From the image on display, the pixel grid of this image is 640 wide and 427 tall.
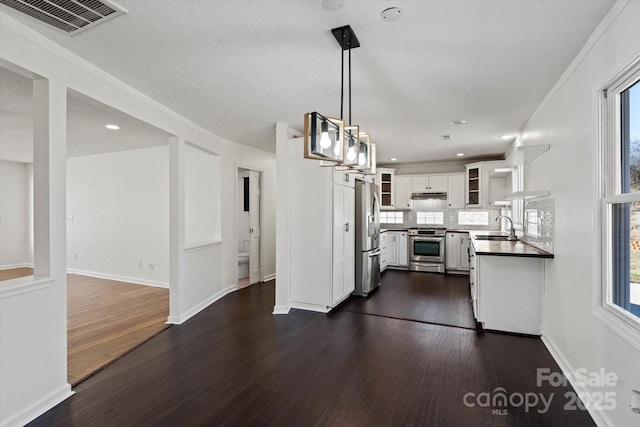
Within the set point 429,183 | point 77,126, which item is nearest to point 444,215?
point 429,183

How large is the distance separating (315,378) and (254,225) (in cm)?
374

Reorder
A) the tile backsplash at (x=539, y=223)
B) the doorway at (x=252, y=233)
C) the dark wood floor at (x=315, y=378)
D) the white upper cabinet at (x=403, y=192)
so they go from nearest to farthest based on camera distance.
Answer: the dark wood floor at (x=315, y=378) → the tile backsplash at (x=539, y=223) → the doorway at (x=252, y=233) → the white upper cabinet at (x=403, y=192)

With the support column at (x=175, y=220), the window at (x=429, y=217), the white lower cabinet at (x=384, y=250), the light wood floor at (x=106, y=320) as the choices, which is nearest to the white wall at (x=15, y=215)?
the light wood floor at (x=106, y=320)

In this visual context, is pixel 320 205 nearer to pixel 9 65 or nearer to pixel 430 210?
pixel 9 65

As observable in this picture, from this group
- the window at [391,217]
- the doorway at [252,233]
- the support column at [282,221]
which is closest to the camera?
the support column at [282,221]

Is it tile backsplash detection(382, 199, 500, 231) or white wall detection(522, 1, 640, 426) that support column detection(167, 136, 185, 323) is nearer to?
white wall detection(522, 1, 640, 426)

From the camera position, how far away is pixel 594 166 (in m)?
2.05

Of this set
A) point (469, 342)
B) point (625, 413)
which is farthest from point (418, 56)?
point (469, 342)

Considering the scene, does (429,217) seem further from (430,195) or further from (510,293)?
(510,293)

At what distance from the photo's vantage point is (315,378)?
2.49m

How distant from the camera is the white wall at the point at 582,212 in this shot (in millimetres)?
1705

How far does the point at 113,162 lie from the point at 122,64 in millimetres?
4163

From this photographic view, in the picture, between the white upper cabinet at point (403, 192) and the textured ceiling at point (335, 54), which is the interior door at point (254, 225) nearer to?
the textured ceiling at point (335, 54)

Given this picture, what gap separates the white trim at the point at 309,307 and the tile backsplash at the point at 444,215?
164 inches
